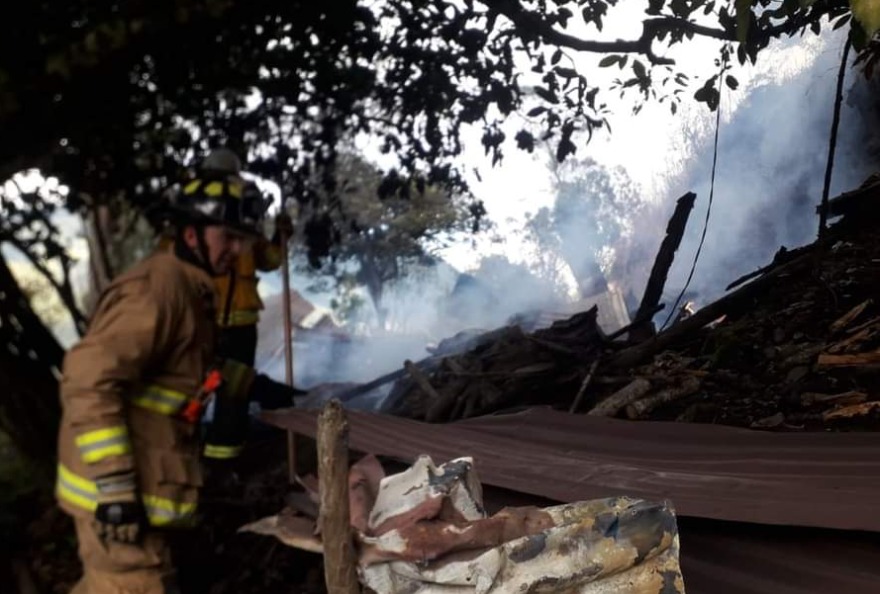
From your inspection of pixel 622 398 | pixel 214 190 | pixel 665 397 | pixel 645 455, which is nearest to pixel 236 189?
pixel 214 190

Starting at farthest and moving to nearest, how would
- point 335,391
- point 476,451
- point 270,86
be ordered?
1. point 270,86
2. point 335,391
3. point 476,451

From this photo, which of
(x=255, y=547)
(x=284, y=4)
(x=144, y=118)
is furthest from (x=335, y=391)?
(x=144, y=118)

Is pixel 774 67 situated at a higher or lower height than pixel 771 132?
higher

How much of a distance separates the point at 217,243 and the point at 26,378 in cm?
297

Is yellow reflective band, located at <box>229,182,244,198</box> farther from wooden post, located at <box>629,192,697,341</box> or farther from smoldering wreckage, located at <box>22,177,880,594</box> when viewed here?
wooden post, located at <box>629,192,697,341</box>

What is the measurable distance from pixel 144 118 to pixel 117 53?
34.5 inches

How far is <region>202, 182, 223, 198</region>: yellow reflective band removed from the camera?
364 cm

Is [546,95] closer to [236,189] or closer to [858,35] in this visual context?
[858,35]

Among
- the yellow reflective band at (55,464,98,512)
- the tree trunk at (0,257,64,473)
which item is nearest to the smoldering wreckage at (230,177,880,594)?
the yellow reflective band at (55,464,98,512)

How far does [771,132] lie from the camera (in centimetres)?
263

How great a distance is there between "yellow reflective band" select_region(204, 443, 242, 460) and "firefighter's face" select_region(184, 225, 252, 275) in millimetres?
1086

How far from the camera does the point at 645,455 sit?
2264 millimetres

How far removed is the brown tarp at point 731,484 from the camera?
Answer: 1786mm

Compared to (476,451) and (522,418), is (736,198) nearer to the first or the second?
(522,418)
